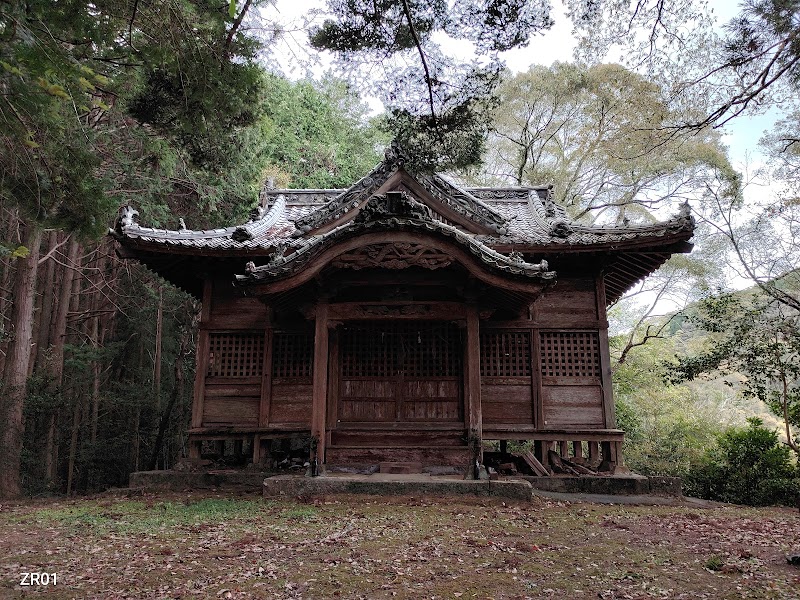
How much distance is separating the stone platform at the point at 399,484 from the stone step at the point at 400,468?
23cm

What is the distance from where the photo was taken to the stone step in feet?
32.9

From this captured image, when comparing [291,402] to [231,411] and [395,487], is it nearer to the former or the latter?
[231,411]

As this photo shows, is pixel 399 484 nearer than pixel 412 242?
Yes

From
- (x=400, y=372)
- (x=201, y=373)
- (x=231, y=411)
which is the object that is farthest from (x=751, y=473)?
(x=201, y=373)

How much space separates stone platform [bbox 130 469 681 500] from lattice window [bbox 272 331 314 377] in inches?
81.1

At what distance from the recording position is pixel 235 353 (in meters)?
11.8

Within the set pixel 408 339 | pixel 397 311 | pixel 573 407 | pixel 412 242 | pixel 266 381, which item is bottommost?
pixel 573 407

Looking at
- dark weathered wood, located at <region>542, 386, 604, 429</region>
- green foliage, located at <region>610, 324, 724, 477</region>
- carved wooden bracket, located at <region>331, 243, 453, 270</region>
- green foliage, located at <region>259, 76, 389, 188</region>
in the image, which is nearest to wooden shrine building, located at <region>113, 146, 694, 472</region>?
dark weathered wood, located at <region>542, 386, 604, 429</region>

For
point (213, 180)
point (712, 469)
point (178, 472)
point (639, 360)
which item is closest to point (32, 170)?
point (178, 472)

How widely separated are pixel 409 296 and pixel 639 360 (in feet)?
51.5

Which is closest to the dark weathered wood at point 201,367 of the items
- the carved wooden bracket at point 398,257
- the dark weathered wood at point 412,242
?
the dark weathered wood at point 412,242

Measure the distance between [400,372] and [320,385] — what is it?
220cm

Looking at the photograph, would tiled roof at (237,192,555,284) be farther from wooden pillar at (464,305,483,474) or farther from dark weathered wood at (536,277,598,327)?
dark weathered wood at (536,277,598,327)

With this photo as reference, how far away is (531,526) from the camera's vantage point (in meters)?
6.90
